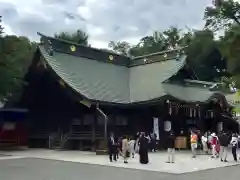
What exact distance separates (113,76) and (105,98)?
5688 mm

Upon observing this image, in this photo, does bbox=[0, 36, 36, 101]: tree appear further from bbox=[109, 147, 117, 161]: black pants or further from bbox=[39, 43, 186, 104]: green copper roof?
bbox=[109, 147, 117, 161]: black pants

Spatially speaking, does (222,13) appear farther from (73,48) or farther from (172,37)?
(172,37)

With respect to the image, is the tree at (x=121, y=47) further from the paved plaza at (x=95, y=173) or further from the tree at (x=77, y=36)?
the paved plaza at (x=95, y=173)

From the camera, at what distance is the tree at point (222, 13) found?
3662cm

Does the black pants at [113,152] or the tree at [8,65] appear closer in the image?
the black pants at [113,152]

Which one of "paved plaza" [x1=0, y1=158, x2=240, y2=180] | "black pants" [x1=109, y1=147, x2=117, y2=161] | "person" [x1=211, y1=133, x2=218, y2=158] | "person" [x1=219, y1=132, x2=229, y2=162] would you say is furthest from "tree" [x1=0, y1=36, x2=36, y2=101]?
"person" [x1=219, y1=132, x2=229, y2=162]

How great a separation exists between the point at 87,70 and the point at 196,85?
32.2 ft

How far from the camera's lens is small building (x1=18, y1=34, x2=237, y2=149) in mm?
28625

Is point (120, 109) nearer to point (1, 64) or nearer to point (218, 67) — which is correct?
point (1, 64)

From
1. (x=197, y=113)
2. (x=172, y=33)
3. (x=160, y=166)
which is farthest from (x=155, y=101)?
(x=172, y=33)

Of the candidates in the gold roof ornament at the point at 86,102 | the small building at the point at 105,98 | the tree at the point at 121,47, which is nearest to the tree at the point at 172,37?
the tree at the point at 121,47

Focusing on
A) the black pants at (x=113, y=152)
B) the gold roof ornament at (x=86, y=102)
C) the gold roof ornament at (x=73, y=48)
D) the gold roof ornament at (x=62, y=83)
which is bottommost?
the black pants at (x=113, y=152)

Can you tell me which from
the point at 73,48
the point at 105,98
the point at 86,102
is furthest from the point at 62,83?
the point at 73,48

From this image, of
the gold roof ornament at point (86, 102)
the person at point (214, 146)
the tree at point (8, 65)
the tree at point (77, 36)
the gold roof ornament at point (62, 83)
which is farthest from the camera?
the tree at point (77, 36)
